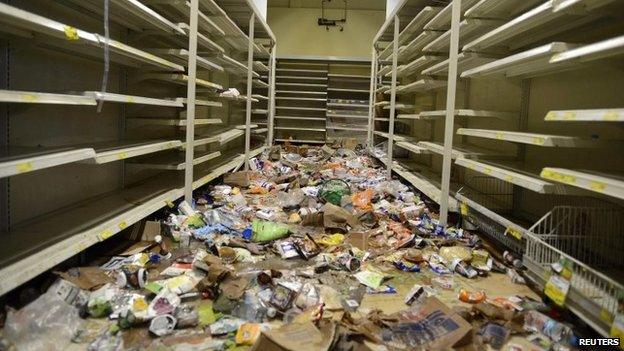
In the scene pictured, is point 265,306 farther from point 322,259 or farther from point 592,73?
point 592,73

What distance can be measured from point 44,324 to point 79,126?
5.29 feet

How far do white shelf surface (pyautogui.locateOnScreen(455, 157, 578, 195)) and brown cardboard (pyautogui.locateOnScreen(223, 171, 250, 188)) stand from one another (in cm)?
267

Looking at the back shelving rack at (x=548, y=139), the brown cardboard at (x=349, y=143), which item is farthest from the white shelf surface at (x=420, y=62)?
the brown cardboard at (x=349, y=143)

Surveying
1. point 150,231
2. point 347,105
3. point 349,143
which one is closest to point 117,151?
point 150,231

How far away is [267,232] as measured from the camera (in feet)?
10.6

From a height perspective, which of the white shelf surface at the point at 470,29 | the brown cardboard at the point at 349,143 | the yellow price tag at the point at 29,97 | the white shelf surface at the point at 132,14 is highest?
the white shelf surface at the point at 470,29

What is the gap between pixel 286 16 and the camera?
37.0 feet

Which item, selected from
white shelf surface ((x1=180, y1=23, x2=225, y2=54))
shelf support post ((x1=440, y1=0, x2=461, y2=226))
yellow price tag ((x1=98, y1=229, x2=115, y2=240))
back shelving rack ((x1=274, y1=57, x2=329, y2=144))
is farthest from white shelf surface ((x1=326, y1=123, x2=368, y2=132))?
yellow price tag ((x1=98, y1=229, x2=115, y2=240))

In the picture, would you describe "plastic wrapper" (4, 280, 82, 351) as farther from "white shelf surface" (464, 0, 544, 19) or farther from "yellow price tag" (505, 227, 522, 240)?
"white shelf surface" (464, 0, 544, 19)

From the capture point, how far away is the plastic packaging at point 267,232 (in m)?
3.18

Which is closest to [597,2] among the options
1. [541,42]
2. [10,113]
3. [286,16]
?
[541,42]

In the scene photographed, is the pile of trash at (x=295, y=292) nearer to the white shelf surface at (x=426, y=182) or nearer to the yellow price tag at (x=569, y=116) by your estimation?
the white shelf surface at (x=426, y=182)

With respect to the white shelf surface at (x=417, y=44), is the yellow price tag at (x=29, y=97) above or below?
below

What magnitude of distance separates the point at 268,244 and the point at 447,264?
1.21m
